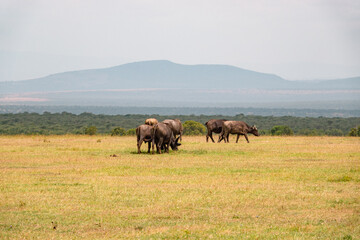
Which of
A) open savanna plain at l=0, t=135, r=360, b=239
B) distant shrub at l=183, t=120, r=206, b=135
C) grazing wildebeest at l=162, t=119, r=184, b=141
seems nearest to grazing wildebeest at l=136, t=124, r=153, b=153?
open savanna plain at l=0, t=135, r=360, b=239

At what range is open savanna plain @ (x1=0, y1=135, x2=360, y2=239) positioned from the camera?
11.9m

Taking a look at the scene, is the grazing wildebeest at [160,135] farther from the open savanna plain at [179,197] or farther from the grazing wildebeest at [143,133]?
the open savanna plain at [179,197]

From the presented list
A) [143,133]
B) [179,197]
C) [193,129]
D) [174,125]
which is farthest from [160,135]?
[193,129]

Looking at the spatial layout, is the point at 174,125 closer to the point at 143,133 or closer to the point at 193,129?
the point at 143,133

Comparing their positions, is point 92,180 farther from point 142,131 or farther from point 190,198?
point 142,131

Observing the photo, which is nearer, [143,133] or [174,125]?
[143,133]

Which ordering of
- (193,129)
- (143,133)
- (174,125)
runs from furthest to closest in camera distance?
1. (193,129)
2. (174,125)
3. (143,133)

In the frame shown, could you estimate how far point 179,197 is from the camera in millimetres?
15461

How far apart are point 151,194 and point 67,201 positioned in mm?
2291

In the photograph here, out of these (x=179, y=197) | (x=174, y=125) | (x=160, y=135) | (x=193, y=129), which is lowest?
(x=179, y=197)

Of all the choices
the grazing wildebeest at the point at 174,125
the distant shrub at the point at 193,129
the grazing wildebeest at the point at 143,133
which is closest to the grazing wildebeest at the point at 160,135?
the grazing wildebeest at the point at 143,133

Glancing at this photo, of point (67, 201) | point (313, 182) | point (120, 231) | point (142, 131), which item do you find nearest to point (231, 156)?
point (142, 131)

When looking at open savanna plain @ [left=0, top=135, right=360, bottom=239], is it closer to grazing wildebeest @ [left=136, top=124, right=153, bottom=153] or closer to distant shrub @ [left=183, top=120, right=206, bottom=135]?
grazing wildebeest @ [left=136, top=124, right=153, bottom=153]

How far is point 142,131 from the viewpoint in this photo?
1137 inches
